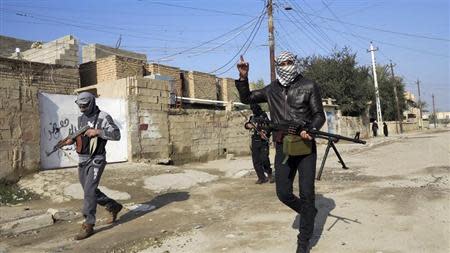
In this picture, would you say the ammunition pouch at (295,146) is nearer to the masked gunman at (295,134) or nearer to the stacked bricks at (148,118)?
the masked gunman at (295,134)

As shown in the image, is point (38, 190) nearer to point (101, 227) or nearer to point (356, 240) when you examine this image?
point (101, 227)

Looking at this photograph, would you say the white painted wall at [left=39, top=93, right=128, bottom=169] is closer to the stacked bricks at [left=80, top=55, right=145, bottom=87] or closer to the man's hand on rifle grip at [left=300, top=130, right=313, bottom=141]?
the man's hand on rifle grip at [left=300, top=130, right=313, bottom=141]

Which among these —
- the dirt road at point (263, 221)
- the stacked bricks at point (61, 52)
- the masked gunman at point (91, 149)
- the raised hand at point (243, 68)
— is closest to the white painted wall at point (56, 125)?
the dirt road at point (263, 221)

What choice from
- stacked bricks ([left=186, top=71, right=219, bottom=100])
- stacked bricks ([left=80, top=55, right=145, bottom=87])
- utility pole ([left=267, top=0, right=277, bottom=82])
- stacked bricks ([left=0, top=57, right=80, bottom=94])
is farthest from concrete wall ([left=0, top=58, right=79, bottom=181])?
stacked bricks ([left=186, top=71, right=219, bottom=100])

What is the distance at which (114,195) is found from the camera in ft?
27.7

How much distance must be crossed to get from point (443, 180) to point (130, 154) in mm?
7643

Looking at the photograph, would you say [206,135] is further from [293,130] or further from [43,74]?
[293,130]

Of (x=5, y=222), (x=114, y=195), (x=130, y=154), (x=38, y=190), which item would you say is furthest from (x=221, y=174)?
(x=5, y=222)

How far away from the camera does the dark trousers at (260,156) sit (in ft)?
30.0

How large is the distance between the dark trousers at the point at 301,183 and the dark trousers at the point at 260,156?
4802mm

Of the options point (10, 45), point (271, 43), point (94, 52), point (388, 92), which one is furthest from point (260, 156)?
point (388, 92)

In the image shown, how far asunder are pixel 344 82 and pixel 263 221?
33650 mm

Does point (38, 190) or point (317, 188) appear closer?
point (317, 188)

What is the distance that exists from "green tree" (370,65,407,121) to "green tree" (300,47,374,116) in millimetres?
11313
